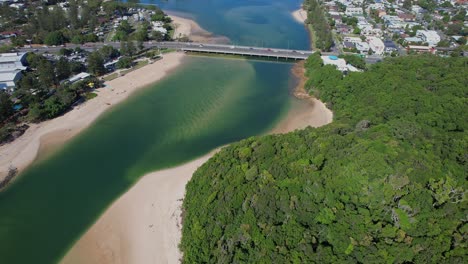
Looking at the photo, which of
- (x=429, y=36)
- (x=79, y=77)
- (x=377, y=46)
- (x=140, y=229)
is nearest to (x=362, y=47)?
(x=377, y=46)

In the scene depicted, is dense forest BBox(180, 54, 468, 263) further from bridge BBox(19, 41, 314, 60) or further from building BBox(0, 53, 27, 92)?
building BBox(0, 53, 27, 92)

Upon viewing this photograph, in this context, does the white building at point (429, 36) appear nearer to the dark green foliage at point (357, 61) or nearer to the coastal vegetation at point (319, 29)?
the coastal vegetation at point (319, 29)

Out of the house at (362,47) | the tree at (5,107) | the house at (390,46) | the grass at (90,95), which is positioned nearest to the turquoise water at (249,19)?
the house at (362,47)

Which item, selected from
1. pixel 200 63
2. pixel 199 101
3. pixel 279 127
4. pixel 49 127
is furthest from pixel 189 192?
pixel 200 63

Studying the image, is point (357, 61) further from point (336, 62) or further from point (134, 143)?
point (134, 143)

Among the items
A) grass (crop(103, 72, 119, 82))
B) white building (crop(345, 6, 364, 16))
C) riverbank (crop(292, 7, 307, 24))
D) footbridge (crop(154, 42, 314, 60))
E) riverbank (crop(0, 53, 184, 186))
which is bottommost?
riverbank (crop(0, 53, 184, 186))

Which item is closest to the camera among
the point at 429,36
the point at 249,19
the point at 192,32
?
the point at 429,36

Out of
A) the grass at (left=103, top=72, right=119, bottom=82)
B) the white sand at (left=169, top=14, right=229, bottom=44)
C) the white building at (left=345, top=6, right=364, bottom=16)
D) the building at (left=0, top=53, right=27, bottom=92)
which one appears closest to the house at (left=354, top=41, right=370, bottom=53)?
the white building at (left=345, top=6, right=364, bottom=16)
